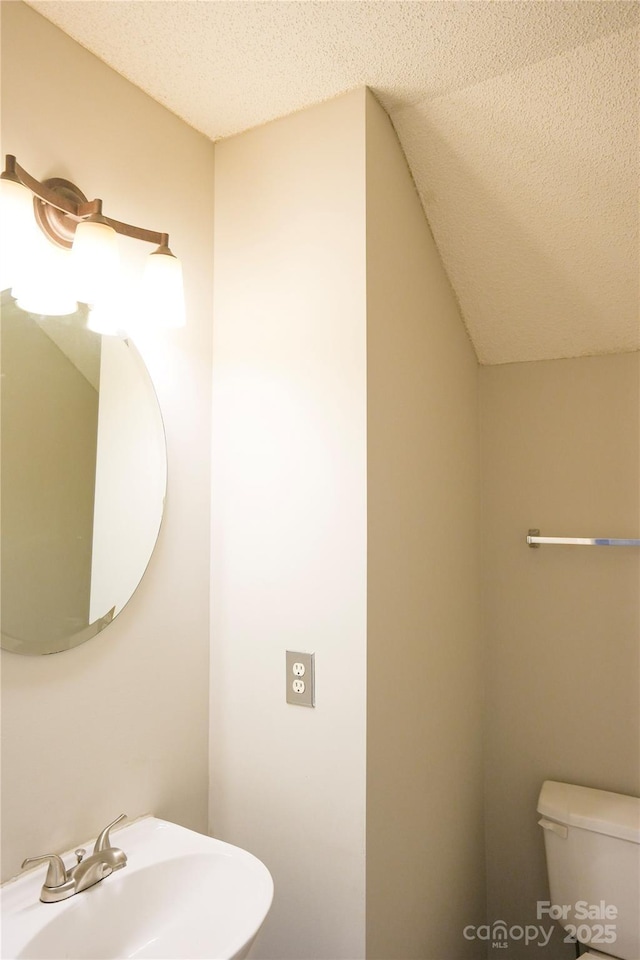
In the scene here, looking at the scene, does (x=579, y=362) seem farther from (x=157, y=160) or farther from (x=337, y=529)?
(x=157, y=160)

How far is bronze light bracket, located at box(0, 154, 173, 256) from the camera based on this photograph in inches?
45.6

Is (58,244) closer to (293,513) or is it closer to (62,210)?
(62,210)

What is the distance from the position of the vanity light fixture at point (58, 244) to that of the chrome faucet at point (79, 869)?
3.21 ft

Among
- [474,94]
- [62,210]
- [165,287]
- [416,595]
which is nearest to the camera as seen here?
[62,210]

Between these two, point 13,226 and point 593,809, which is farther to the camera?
point 593,809

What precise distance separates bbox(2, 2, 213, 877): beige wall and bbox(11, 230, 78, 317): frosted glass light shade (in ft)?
0.53

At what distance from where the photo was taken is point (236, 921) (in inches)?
43.1

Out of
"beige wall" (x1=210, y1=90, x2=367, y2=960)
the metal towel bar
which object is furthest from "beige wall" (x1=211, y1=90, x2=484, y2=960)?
the metal towel bar

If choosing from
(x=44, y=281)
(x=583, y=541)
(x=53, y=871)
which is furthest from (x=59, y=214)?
(x=583, y=541)

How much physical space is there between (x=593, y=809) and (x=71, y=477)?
1.67m

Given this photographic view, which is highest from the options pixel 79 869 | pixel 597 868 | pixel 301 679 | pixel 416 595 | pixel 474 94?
pixel 474 94

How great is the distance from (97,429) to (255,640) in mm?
602

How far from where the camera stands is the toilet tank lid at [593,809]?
5.68ft

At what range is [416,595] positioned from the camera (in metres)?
1.60
